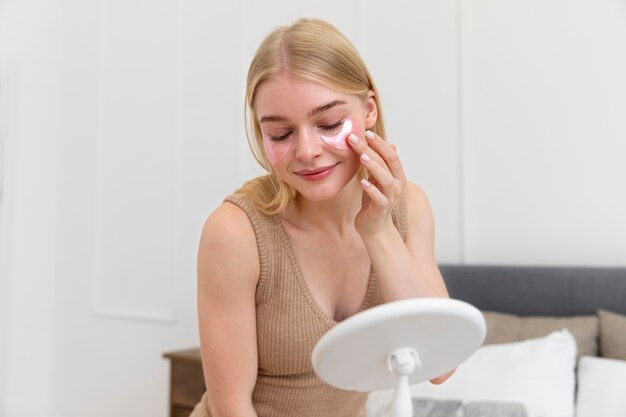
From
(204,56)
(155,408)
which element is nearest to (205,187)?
(204,56)

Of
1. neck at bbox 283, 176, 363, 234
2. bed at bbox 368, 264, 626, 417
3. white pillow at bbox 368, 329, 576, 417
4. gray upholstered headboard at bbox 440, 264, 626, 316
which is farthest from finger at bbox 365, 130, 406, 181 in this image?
gray upholstered headboard at bbox 440, 264, 626, 316

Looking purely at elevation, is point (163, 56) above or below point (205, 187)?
above

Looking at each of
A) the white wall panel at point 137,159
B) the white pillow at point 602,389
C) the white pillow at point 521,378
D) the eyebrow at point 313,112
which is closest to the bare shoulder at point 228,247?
the eyebrow at point 313,112

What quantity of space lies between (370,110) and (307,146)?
9.2 inches

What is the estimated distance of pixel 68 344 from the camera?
440 centimetres

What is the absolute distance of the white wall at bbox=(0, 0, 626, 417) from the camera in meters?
2.62

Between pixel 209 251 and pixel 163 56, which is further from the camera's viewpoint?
pixel 163 56

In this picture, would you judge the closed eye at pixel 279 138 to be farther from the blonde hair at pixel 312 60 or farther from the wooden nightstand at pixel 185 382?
the wooden nightstand at pixel 185 382

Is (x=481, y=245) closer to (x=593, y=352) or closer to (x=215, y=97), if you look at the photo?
(x=593, y=352)

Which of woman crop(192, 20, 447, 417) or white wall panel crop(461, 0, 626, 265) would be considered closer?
woman crop(192, 20, 447, 417)

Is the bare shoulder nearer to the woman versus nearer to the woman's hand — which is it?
the woman

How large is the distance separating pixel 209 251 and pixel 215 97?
2.55 metres

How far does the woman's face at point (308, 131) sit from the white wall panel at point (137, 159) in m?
2.77

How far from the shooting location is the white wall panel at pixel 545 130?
Result: 99.7 inches
